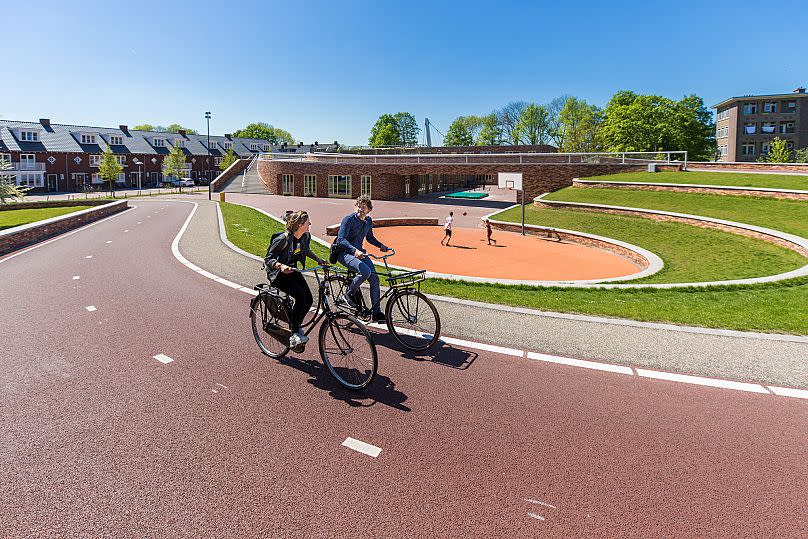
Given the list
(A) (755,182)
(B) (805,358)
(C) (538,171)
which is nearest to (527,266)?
(B) (805,358)

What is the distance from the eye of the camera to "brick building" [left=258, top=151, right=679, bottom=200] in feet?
127

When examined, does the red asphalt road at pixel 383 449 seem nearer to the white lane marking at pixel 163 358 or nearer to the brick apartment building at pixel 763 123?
the white lane marking at pixel 163 358

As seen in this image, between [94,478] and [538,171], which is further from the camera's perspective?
[538,171]

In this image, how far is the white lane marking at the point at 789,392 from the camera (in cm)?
504

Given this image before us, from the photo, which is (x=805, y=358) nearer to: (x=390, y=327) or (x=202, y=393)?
(x=390, y=327)

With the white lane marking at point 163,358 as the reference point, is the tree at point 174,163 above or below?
above

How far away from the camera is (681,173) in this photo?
105 feet

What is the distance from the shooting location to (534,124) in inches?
3403

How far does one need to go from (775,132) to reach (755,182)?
66.9m

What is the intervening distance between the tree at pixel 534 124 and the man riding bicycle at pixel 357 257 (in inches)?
3417

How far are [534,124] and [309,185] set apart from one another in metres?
50.6

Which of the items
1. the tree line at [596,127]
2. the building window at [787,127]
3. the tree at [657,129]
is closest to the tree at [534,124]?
the tree line at [596,127]

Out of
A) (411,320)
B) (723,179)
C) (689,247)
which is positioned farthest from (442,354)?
(723,179)

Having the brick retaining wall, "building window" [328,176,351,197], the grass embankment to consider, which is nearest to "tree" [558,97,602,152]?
"building window" [328,176,351,197]
